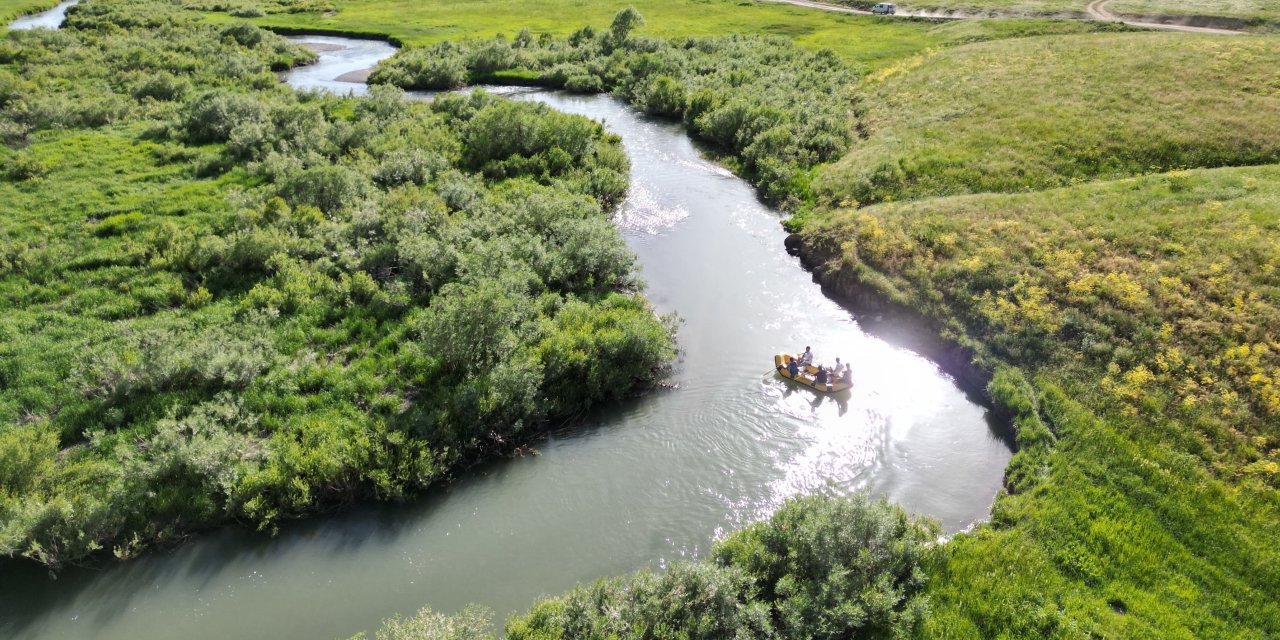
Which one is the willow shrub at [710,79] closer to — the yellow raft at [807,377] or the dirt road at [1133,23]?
the yellow raft at [807,377]

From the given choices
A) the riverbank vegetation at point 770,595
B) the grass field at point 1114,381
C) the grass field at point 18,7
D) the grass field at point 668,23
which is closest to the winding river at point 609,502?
the riverbank vegetation at point 770,595

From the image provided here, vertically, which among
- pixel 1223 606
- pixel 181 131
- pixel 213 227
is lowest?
pixel 1223 606

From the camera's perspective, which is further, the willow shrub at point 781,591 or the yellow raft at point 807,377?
the yellow raft at point 807,377

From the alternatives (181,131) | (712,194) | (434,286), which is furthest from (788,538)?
(181,131)

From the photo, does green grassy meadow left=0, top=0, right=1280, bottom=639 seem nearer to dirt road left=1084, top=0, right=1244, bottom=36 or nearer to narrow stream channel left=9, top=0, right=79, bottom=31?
dirt road left=1084, top=0, right=1244, bottom=36

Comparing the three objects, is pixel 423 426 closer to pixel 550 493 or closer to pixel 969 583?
pixel 550 493

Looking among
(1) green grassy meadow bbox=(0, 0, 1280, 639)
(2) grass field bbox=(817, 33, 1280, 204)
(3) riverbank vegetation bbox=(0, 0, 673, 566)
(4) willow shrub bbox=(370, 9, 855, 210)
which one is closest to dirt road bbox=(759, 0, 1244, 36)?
(2) grass field bbox=(817, 33, 1280, 204)

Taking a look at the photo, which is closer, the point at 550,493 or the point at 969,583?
the point at 969,583
